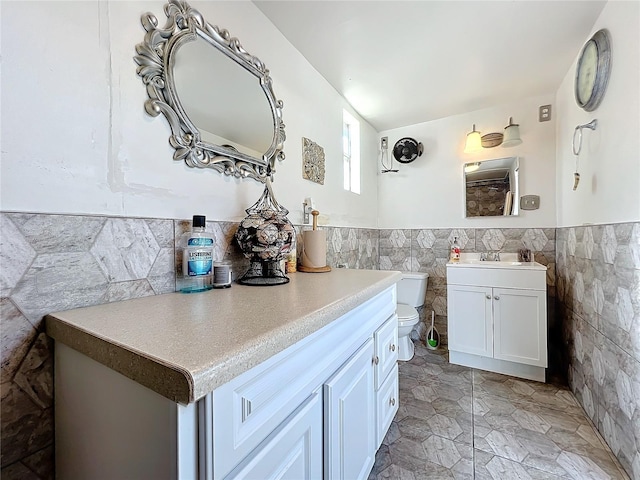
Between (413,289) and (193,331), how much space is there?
2326 mm

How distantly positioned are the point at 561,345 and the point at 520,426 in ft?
3.32

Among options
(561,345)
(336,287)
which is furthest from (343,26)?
(561,345)

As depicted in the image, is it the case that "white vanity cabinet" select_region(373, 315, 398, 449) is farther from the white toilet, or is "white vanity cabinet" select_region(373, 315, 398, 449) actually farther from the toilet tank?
the toilet tank

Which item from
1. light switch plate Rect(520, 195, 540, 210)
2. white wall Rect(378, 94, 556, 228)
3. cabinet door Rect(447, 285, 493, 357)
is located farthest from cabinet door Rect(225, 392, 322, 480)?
light switch plate Rect(520, 195, 540, 210)

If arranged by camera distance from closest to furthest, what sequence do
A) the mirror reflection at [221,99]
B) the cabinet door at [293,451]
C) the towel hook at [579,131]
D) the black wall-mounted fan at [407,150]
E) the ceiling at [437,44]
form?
1. the cabinet door at [293,451]
2. the mirror reflection at [221,99]
3. the ceiling at [437,44]
4. the towel hook at [579,131]
5. the black wall-mounted fan at [407,150]

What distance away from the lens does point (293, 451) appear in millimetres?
640

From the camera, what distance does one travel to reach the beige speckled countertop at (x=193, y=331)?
41 cm

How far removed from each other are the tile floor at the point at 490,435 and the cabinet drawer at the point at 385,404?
168 millimetres

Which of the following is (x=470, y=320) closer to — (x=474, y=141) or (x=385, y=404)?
(x=385, y=404)

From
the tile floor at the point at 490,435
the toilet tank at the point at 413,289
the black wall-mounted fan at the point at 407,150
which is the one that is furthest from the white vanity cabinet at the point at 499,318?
the black wall-mounted fan at the point at 407,150

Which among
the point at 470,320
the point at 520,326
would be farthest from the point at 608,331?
the point at 470,320

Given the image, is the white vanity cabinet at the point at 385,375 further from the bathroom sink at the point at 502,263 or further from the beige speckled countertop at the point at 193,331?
the bathroom sink at the point at 502,263

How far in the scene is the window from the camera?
2408mm

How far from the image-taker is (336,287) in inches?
40.2
